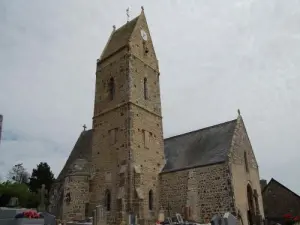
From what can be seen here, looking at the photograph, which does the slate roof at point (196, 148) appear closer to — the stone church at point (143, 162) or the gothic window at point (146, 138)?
the stone church at point (143, 162)

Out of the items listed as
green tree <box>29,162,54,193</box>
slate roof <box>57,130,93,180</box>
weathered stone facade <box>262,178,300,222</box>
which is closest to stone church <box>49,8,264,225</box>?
slate roof <box>57,130,93,180</box>

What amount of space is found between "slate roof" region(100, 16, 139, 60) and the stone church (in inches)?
6.6

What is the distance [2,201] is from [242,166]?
23.1 meters

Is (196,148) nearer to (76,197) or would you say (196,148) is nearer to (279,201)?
→ (76,197)

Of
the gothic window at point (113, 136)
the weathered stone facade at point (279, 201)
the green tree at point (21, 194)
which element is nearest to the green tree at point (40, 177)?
the green tree at point (21, 194)

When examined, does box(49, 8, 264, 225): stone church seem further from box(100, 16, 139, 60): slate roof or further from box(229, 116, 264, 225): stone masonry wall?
box(100, 16, 139, 60): slate roof

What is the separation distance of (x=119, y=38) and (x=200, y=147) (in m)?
11.9

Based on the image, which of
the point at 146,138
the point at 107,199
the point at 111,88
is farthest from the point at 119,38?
the point at 107,199

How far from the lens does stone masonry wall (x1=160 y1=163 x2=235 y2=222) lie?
2027 cm

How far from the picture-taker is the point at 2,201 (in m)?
31.3

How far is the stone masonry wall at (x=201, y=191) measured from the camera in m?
20.3

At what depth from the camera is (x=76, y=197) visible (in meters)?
23.3

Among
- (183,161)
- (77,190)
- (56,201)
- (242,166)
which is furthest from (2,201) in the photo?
(242,166)

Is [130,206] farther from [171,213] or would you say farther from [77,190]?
[77,190]
